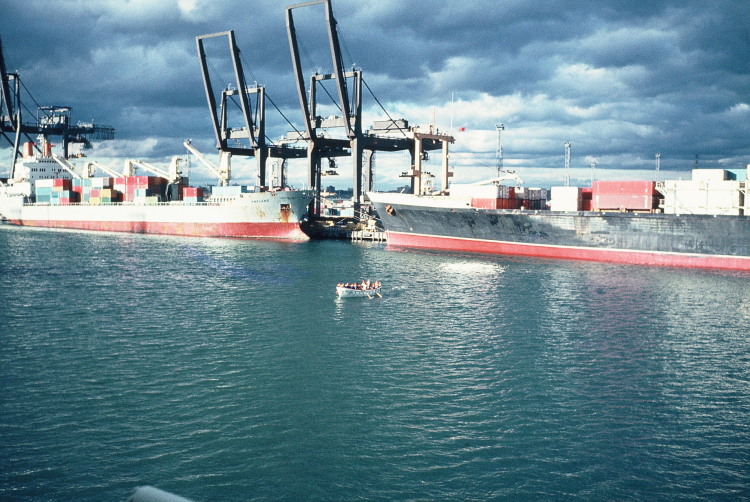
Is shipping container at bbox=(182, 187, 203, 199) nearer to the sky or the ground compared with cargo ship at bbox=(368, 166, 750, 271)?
nearer to the sky

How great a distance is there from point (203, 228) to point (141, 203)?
1815 cm

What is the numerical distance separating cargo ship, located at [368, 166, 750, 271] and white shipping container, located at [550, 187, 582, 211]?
4.1 inches

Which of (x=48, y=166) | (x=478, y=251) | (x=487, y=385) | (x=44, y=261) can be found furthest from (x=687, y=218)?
(x=48, y=166)

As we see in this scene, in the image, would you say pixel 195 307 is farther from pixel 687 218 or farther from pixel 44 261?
pixel 687 218

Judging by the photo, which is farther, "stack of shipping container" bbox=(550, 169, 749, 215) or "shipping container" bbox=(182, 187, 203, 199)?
"shipping container" bbox=(182, 187, 203, 199)

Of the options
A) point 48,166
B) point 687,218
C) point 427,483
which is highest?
point 48,166

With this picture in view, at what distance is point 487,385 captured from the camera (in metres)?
24.6

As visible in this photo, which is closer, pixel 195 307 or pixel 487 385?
pixel 487 385

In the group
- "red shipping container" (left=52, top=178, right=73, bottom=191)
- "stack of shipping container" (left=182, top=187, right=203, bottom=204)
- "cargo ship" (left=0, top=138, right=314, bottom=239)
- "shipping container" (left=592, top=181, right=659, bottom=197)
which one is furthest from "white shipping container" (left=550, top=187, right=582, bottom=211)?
"red shipping container" (left=52, top=178, right=73, bottom=191)

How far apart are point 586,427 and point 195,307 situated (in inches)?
1079

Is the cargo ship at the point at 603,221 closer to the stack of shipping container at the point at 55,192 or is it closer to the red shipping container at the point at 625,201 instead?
the red shipping container at the point at 625,201

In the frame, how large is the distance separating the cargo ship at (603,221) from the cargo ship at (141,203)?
68.5 ft

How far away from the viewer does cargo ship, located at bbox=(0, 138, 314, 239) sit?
93.8 meters

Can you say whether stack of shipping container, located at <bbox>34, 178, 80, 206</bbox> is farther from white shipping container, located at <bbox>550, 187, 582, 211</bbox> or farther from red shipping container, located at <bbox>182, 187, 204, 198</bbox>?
white shipping container, located at <bbox>550, 187, 582, 211</bbox>
